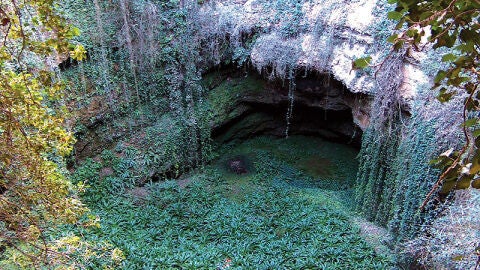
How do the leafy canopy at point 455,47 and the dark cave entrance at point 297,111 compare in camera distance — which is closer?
the leafy canopy at point 455,47

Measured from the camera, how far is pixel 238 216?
7.80m

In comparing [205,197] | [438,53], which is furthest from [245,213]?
[438,53]

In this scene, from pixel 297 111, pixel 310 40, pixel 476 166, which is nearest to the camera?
pixel 476 166

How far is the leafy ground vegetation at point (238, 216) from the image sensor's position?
6516 millimetres

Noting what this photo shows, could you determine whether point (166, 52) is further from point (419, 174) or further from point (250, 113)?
point (419, 174)

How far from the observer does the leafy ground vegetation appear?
6.52 metres

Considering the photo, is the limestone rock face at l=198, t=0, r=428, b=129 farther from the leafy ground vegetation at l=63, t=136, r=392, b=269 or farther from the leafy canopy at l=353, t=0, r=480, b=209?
the leafy canopy at l=353, t=0, r=480, b=209

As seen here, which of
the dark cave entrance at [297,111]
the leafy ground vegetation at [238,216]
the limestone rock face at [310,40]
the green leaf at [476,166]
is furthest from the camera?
the dark cave entrance at [297,111]

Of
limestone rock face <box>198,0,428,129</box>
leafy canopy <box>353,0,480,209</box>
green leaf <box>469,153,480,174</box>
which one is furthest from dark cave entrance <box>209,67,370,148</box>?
green leaf <box>469,153,480,174</box>

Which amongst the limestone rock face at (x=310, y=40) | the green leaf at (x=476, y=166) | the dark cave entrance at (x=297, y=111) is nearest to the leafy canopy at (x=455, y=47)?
the green leaf at (x=476, y=166)

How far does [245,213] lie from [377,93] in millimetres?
3684

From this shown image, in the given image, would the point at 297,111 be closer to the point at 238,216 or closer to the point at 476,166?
the point at 238,216

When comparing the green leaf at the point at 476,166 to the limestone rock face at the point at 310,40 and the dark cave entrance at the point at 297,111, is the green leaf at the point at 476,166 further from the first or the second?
the dark cave entrance at the point at 297,111

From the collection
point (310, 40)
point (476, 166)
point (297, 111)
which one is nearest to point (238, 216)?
point (297, 111)
